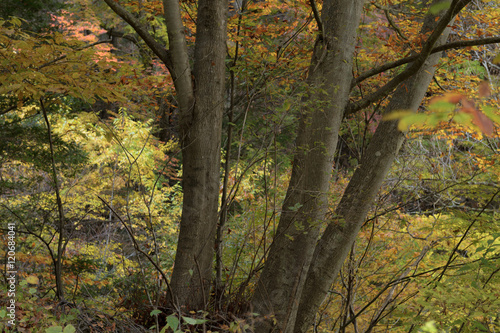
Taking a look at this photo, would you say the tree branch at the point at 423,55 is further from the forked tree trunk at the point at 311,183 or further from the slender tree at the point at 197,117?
the slender tree at the point at 197,117

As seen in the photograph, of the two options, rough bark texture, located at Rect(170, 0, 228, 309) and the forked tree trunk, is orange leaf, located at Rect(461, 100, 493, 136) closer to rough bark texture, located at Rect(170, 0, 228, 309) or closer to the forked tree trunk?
the forked tree trunk

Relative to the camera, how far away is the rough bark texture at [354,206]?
328 cm

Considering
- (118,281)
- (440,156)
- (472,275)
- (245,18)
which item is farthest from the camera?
(440,156)

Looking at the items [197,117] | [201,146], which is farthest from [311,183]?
[197,117]

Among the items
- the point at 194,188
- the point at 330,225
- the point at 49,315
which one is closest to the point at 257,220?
the point at 330,225

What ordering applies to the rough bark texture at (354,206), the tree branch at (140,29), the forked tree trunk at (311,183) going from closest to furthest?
the tree branch at (140,29) → the forked tree trunk at (311,183) → the rough bark texture at (354,206)

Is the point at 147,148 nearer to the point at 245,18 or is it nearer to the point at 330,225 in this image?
the point at 245,18

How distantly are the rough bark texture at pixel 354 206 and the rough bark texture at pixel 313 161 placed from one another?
0.30m

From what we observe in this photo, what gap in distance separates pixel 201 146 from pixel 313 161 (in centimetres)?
99

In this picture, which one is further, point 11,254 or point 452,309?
point 11,254

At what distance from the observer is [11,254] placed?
3.34m

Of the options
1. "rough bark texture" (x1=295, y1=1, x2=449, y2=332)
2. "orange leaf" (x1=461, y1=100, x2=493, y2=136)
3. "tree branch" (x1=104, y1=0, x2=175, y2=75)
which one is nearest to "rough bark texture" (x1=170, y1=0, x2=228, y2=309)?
"tree branch" (x1=104, y1=0, x2=175, y2=75)

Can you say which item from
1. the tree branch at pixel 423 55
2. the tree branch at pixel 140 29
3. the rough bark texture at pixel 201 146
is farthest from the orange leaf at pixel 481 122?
the tree branch at pixel 140 29

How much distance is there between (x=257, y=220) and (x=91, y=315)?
250 cm
